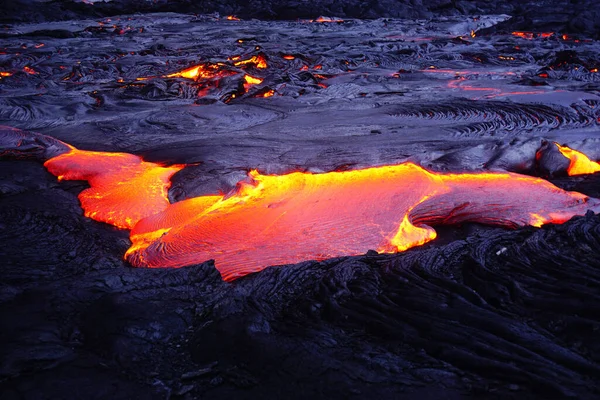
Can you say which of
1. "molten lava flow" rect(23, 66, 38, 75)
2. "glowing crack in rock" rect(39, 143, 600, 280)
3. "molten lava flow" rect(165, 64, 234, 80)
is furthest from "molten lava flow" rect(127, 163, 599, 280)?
"molten lava flow" rect(23, 66, 38, 75)

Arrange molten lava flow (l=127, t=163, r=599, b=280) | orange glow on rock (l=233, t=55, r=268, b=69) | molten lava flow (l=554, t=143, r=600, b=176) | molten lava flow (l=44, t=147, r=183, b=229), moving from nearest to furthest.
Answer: molten lava flow (l=127, t=163, r=599, b=280)
molten lava flow (l=44, t=147, r=183, b=229)
molten lava flow (l=554, t=143, r=600, b=176)
orange glow on rock (l=233, t=55, r=268, b=69)

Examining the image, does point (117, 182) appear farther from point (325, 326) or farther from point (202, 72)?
point (202, 72)

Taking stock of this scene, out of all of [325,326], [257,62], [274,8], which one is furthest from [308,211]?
[274,8]

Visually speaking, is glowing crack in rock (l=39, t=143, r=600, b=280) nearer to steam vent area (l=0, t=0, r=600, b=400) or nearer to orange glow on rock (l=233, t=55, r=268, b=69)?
steam vent area (l=0, t=0, r=600, b=400)

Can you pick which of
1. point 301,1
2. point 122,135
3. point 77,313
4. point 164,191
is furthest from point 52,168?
point 301,1

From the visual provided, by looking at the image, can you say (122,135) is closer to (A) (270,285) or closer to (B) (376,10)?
(A) (270,285)
